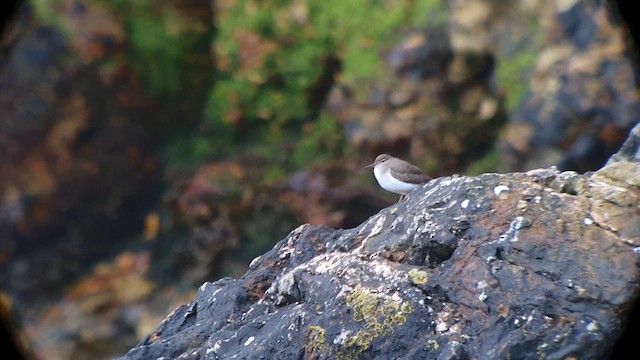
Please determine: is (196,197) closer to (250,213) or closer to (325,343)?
(250,213)

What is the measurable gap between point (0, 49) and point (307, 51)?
5813 mm

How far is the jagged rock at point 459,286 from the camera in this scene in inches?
199

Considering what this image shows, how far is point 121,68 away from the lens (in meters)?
16.9

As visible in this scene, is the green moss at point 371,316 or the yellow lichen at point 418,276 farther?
the yellow lichen at point 418,276

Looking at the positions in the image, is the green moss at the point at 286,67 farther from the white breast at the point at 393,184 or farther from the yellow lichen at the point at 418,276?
the yellow lichen at the point at 418,276

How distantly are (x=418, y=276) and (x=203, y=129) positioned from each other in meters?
12.7

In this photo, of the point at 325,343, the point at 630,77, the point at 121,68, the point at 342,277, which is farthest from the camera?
the point at 121,68

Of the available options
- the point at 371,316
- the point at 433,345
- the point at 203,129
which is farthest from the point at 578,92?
the point at 433,345

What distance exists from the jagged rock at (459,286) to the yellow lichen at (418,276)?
0.03 ft

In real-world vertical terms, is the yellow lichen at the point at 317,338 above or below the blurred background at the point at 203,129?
below

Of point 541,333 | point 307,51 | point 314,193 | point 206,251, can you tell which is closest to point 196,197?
point 206,251

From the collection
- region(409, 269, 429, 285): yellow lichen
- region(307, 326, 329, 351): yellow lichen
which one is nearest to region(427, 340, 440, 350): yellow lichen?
region(409, 269, 429, 285): yellow lichen

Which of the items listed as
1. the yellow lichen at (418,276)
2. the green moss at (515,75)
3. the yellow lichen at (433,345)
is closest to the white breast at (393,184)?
the yellow lichen at (418,276)

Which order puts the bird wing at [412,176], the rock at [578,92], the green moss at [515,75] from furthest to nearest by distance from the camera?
the green moss at [515,75] < the rock at [578,92] < the bird wing at [412,176]
